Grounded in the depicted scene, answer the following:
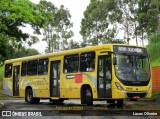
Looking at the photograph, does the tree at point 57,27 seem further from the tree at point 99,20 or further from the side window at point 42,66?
the side window at point 42,66

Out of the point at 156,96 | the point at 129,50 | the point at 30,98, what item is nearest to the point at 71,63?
the point at 129,50

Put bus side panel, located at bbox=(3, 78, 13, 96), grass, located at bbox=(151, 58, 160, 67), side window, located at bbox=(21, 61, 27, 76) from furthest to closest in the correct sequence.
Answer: grass, located at bbox=(151, 58, 160, 67), bus side panel, located at bbox=(3, 78, 13, 96), side window, located at bbox=(21, 61, 27, 76)

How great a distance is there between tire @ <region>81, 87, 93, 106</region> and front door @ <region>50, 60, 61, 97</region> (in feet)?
8.30

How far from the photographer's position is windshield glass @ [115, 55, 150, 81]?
62.1 feet

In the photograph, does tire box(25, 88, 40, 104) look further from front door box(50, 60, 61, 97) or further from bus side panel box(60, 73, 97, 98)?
bus side panel box(60, 73, 97, 98)

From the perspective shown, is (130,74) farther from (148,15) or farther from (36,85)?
(148,15)

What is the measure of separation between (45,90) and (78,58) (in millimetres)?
3844

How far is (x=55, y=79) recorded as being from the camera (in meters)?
23.1

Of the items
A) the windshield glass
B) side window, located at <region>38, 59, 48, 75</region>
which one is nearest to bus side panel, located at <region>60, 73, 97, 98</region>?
the windshield glass

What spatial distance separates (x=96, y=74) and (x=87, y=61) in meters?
1.07

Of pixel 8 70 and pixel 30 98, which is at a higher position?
pixel 8 70

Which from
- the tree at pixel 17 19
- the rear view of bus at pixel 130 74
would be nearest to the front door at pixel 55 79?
the rear view of bus at pixel 130 74

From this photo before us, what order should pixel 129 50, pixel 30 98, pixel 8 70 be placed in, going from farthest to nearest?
pixel 8 70, pixel 30 98, pixel 129 50

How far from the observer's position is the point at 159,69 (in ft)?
92.8
